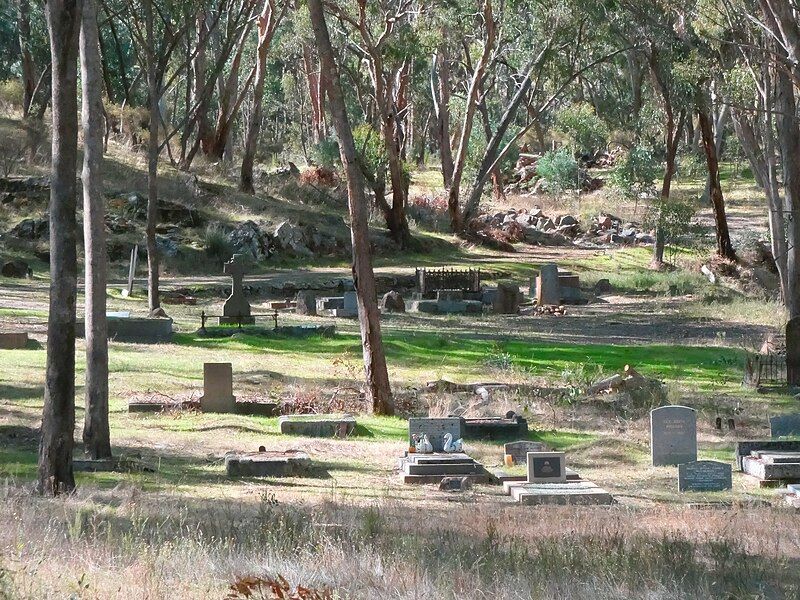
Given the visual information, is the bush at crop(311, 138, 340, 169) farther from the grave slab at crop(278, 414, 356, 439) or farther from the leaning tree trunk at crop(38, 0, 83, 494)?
the leaning tree trunk at crop(38, 0, 83, 494)

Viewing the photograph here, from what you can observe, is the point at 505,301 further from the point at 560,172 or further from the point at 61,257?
the point at 560,172

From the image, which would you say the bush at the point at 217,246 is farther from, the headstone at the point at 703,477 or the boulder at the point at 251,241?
the headstone at the point at 703,477

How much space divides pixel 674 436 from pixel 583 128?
5549cm

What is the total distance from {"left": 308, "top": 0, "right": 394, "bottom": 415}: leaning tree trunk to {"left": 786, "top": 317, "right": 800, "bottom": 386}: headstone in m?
7.42

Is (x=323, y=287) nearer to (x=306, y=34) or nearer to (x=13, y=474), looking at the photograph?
(x=306, y=34)

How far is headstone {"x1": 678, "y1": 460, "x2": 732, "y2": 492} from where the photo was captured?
1386 centimetres

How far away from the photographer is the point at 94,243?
14398 mm

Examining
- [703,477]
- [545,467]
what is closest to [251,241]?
[545,467]

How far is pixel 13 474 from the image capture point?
12.3m

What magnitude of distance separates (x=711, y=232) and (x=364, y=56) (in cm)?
1771

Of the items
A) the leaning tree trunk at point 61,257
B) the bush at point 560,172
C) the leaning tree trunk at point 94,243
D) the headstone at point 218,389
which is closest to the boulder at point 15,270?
the headstone at point 218,389

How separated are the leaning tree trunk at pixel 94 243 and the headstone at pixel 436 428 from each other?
13.2 feet

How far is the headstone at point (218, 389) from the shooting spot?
701 inches

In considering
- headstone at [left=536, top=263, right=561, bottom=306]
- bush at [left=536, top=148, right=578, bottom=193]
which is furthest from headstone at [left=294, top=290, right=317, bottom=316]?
bush at [left=536, top=148, right=578, bottom=193]
